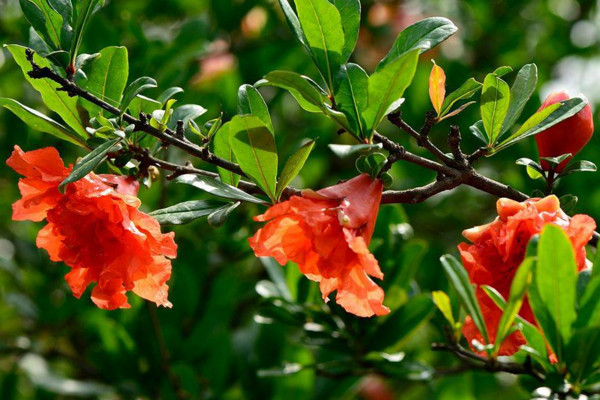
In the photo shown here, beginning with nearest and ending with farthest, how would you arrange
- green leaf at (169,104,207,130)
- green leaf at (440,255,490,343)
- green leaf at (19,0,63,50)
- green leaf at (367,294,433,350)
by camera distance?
green leaf at (440,255,490,343) → green leaf at (19,0,63,50) → green leaf at (169,104,207,130) → green leaf at (367,294,433,350)

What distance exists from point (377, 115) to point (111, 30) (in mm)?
1304

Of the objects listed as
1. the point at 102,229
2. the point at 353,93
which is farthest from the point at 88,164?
the point at 353,93

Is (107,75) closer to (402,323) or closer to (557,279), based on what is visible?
(557,279)

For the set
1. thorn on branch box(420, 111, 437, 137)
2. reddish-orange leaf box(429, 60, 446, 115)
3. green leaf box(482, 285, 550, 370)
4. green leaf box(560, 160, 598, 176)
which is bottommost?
green leaf box(482, 285, 550, 370)

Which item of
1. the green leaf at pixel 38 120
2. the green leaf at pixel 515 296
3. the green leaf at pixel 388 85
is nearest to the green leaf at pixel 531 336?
the green leaf at pixel 515 296

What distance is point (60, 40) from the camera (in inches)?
40.0

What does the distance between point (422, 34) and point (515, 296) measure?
345mm

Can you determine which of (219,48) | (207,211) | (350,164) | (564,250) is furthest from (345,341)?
(219,48)

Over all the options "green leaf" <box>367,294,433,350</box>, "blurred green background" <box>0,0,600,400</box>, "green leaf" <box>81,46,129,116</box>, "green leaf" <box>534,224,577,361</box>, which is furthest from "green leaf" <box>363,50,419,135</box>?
"green leaf" <box>367,294,433,350</box>

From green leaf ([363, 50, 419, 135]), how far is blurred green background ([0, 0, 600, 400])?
20.1 inches

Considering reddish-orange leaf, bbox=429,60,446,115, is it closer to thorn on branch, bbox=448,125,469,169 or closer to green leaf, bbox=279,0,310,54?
thorn on branch, bbox=448,125,469,169

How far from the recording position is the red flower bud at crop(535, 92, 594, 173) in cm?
110

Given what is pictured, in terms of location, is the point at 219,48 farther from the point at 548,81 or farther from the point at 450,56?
the point at 548,81

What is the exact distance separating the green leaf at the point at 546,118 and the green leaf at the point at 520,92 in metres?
0.02
